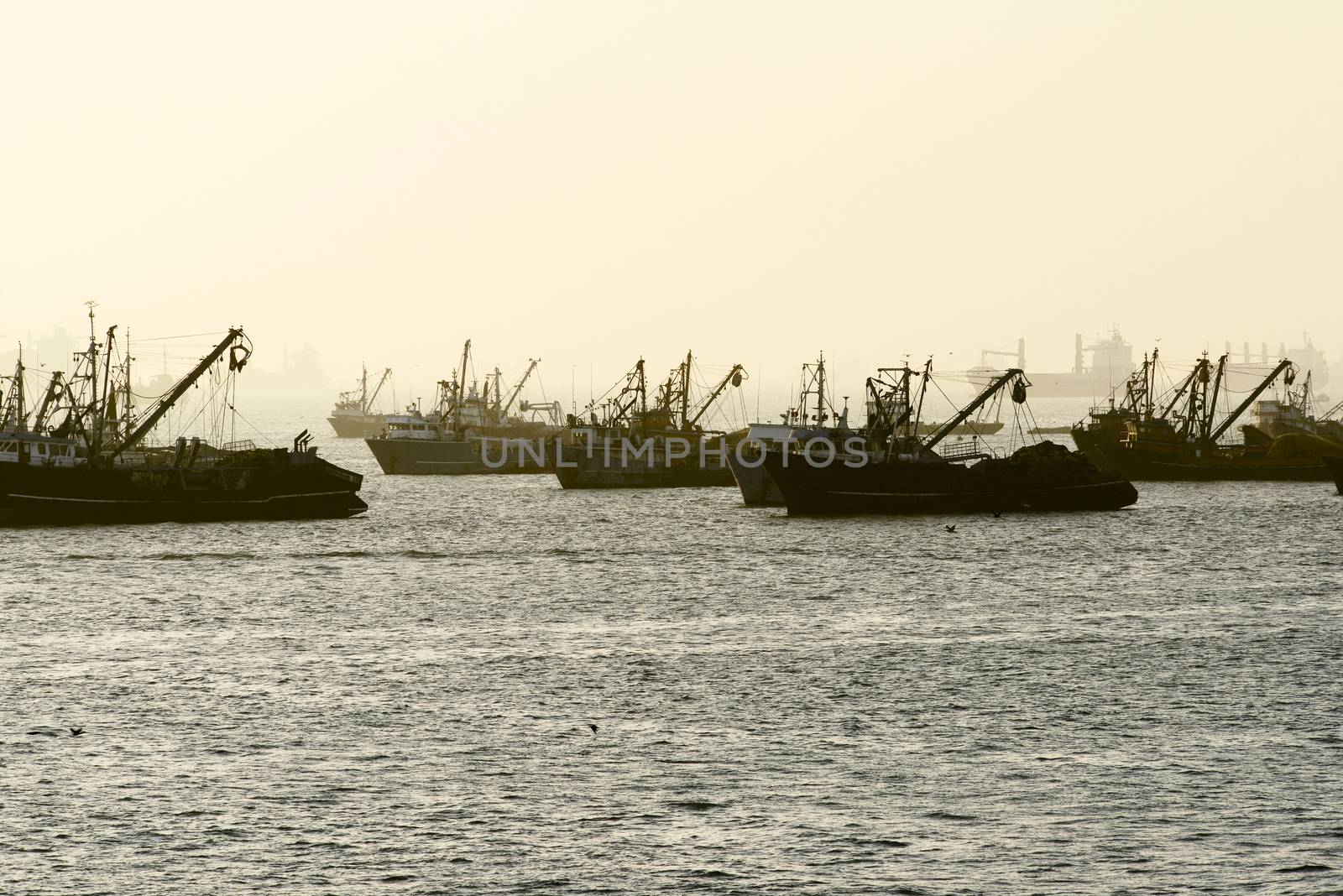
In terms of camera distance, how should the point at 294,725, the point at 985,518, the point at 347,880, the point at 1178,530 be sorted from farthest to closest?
the point at 985,518, the point at 1178,530, the point at 294,725, the point at 347,880

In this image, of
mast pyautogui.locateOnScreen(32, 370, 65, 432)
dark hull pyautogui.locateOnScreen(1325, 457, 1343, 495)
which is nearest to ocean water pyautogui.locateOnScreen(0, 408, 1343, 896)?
mast pyautogui.locateOnScreen(32, 370, 65, 432)

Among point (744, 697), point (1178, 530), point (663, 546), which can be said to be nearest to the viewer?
point (744, 697)

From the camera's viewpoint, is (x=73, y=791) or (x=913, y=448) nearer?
(x=73, y=791)

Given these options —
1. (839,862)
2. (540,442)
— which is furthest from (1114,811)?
(540,442)

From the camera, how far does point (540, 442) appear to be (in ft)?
609

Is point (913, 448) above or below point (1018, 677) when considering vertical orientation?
above

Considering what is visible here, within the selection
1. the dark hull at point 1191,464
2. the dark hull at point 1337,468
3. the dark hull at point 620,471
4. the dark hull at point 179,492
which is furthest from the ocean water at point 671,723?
the dark hull at point 1191,464

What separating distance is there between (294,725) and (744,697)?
14.0m

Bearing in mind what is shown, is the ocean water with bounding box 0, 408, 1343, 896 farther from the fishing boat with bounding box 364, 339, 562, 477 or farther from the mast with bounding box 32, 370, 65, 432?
the fishing boat with bounding box 364, 339, 562, 477

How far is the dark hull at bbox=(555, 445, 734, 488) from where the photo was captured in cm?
15025

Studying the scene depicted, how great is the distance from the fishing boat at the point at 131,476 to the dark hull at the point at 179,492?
6 cm

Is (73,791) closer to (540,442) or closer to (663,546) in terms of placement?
(663,546)

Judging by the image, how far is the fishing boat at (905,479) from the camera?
360ft

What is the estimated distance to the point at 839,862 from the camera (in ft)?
109
